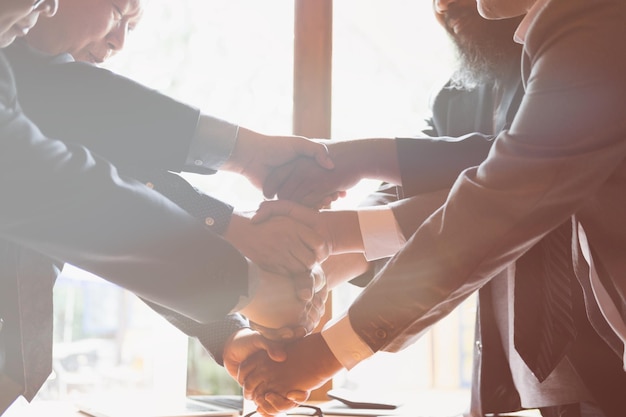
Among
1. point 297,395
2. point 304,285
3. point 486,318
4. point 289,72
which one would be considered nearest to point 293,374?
point 297,395

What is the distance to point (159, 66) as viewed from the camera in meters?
3.28

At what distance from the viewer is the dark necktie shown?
1363mm

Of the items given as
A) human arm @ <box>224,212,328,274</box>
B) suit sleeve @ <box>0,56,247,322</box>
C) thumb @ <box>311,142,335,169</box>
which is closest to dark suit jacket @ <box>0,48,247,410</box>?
suit sleeve @ <box>0,56,247,322</box>

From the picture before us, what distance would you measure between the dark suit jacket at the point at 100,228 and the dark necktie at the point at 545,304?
0.58 metres

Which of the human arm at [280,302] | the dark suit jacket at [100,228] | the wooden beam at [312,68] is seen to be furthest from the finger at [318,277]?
the wooden beam at [312,68]

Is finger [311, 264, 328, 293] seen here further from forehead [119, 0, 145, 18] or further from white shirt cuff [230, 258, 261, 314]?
forehead [119, 0, 145, 18]

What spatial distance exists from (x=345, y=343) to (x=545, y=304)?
42cm

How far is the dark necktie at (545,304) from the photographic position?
136 centimetres

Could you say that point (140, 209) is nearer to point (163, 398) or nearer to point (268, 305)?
point (268, 305)

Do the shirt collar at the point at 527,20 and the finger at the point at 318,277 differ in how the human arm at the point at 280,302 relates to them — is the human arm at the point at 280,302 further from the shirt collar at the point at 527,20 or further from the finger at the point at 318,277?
the shirt collar at the point at 527,20

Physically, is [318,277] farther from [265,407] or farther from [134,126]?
[134,126]

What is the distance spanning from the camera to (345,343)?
1315mm

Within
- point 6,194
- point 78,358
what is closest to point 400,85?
point 6,194

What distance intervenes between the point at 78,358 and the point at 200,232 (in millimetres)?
3210
